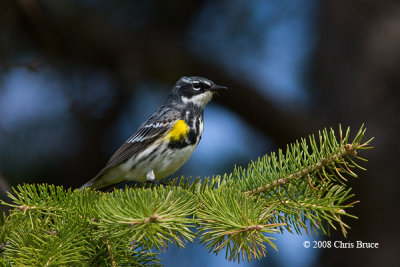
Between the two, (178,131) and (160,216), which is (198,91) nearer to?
(178,131)

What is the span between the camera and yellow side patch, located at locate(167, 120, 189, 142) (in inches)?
137

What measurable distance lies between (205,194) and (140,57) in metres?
3.42

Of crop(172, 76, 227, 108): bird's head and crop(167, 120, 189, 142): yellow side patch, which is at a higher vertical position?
crop(172, 76, 227, 108): bird's head

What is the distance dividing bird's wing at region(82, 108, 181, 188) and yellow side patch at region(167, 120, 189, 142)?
0.05 m

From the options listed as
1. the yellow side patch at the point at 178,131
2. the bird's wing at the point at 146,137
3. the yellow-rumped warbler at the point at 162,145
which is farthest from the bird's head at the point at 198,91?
the yellow side patch at the point at 178,131

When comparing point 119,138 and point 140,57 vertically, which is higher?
point 140,57

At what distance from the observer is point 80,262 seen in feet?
6.02

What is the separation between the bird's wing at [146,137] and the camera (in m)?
3.62

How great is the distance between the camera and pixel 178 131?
3527mm

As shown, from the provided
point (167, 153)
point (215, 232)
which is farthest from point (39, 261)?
point (167, 153)

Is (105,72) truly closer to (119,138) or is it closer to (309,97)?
(119,138)

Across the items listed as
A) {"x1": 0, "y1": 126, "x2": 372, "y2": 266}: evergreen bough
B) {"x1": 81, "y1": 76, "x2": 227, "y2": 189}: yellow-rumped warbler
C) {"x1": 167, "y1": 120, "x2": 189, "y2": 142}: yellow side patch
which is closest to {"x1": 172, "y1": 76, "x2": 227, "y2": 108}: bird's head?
{"x1": 81, "y1": 76, "x2": 227, "y2": 189}: yellow-rumped warbler

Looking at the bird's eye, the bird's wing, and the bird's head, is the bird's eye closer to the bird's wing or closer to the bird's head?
the bird's head

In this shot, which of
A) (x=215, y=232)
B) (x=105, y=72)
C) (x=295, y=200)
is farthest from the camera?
(x=105, y=72)
